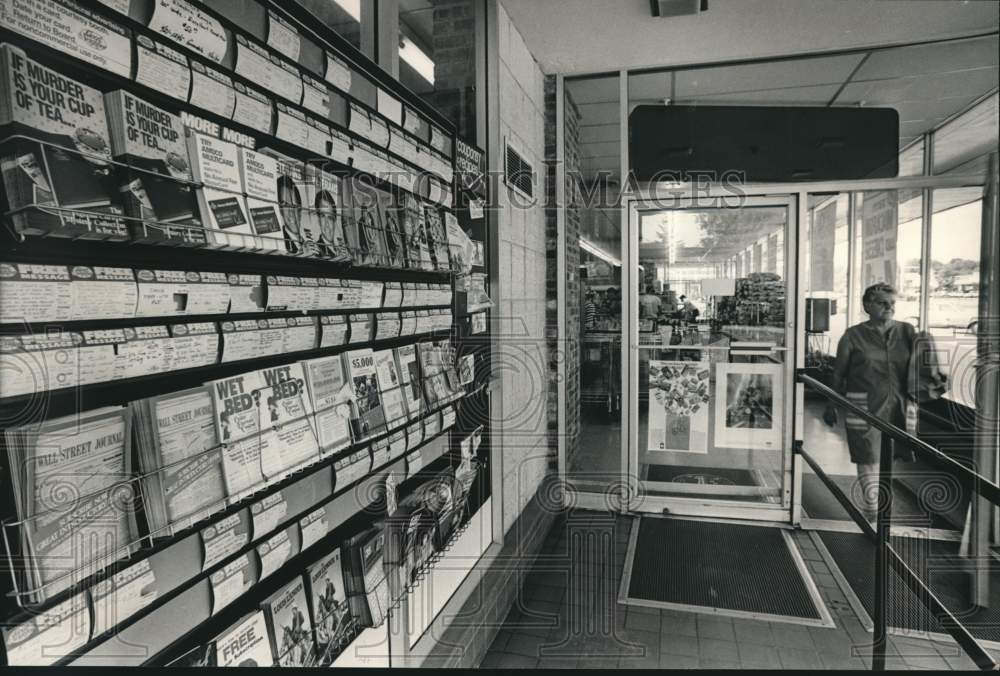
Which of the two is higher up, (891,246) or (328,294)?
(891,246)

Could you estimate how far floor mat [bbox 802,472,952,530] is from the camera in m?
3.36

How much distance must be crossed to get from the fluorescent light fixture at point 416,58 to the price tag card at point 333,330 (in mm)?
1004

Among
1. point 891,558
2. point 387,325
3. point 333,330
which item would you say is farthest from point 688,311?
point 333,330

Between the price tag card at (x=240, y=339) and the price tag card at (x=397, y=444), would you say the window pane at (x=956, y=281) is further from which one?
the price tag card at (x=240, y=339)

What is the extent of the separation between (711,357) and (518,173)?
1.77 m

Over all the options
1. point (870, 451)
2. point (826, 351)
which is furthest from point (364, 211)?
point (870, 451)

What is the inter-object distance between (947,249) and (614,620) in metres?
2.73

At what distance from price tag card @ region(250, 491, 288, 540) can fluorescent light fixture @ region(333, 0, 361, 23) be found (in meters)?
1.23

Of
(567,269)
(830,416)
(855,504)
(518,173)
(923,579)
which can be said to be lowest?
(923,579)

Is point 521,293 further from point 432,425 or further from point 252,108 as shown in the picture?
point 252,108

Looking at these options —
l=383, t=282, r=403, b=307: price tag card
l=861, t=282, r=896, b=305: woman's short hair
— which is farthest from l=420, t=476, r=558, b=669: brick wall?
l=861, t=282, r=896, b=305: woman's short hair

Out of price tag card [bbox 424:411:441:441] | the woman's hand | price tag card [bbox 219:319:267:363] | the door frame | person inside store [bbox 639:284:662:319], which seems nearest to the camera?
price tag card [bbox 219:319:267:363]

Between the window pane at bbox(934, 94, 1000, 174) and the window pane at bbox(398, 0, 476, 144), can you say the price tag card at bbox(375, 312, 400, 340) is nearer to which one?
the window pane at bbox(398, 0, 476, 144)

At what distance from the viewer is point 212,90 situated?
0.93 metres
